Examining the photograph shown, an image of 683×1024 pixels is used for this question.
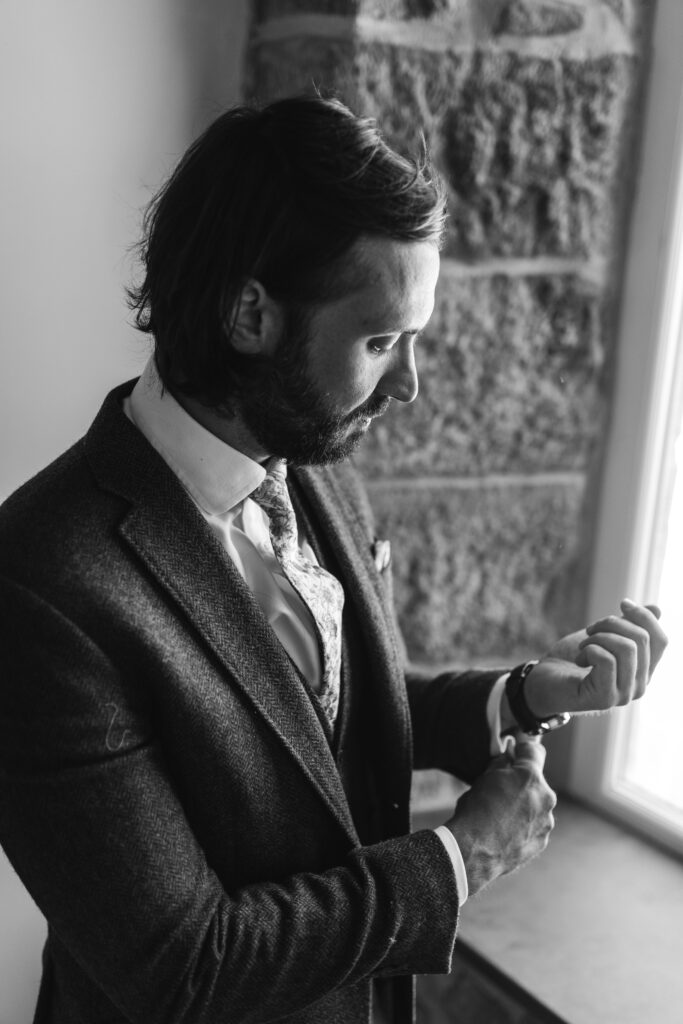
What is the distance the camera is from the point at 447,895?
976 millimetres

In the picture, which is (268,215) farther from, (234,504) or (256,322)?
(234,504)

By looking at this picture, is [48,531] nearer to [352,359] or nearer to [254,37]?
[352,359]

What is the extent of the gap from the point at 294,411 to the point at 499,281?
0.56 metres

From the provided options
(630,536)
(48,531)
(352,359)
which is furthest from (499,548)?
(48,531)

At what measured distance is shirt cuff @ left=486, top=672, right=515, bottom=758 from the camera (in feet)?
3.99

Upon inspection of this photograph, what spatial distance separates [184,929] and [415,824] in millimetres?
749

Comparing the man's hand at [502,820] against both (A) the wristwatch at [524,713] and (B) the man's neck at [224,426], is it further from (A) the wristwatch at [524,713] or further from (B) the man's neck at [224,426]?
(B) the man's neck at [224,426]

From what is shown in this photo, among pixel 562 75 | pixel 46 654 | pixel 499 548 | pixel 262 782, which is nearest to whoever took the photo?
pixel 46 654

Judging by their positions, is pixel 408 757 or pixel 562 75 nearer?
pixel 408 757

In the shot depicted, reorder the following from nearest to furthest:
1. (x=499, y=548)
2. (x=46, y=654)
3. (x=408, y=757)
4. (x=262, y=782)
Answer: (x=46, y=654)
(x=262, y=782)
(x=408, y=757)
(x=499, y=548)

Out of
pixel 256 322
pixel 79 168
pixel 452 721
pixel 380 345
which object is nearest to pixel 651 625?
pixel 452 721

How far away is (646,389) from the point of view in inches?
58.4

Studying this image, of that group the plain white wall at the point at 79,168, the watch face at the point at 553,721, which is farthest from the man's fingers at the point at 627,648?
the plain white wall at the point at 79,168

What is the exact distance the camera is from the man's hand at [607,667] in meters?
1.05
